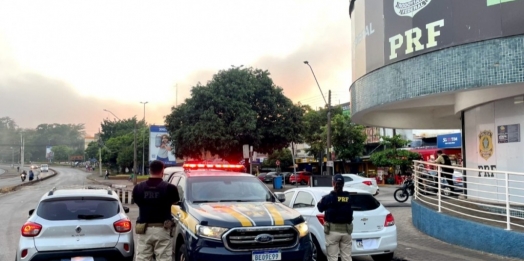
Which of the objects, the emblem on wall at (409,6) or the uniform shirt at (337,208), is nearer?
the uniform shirt at (337,208)

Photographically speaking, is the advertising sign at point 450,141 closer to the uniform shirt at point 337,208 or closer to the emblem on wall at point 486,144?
the emblem on wall at point 486,144

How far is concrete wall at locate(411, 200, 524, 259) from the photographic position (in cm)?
808

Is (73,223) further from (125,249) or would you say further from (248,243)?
(248,243)

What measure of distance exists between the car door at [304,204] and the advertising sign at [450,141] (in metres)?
29.4

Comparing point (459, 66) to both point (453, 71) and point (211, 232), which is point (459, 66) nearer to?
point (453, 71)

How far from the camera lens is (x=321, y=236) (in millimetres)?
7996

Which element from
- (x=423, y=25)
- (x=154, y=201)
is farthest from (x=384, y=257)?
(x=423, y=25)

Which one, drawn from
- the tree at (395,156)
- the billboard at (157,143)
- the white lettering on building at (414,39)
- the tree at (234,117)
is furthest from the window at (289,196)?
the billboard at (157,143)

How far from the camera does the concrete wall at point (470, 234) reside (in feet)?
26.5

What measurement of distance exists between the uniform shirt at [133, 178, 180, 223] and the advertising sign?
108 ft

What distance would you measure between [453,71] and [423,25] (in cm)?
155

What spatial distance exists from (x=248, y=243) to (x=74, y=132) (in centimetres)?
17928

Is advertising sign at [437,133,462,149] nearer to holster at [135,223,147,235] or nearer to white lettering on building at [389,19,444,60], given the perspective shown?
white lettering on building at [389,19,444,60]

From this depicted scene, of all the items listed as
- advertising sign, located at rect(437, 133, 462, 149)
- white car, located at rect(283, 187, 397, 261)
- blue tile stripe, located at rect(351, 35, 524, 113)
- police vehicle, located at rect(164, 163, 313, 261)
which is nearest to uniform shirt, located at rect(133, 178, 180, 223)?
police vehicle, located at rect(164, 163, 313, 261)
